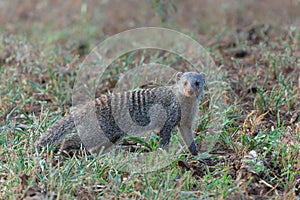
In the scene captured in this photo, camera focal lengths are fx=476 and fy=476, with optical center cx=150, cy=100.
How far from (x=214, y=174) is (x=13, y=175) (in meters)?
1.58

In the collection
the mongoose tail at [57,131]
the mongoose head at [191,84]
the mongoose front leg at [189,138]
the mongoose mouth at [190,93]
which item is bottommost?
the mongoose front leg at [189,138]

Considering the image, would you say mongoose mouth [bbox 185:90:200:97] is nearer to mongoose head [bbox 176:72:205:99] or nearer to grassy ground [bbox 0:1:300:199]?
mongoose head [bbox 176:72:205:99]

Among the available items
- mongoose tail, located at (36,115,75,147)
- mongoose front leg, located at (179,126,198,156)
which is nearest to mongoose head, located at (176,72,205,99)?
mongoose front leg, located at (179,126,198,156)

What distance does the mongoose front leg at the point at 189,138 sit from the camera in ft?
14.0

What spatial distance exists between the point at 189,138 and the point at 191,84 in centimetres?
52

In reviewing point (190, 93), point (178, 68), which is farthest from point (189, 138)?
point (178, 68)

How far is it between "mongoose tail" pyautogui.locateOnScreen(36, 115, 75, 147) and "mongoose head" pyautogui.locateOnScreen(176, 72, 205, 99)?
42.1 inches

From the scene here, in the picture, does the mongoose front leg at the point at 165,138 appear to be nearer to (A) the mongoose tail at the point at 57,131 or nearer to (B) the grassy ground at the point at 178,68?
(B) the grassy ground at the point at 178,68

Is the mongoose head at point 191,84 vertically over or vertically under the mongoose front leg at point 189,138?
over

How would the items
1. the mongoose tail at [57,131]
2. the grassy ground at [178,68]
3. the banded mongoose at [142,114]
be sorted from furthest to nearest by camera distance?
the banded mongoose at [142,114], the mongoose tail at [57,131], the grassy ground at [178,68]

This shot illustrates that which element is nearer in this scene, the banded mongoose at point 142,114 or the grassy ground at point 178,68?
the grassy ground at point 178,68

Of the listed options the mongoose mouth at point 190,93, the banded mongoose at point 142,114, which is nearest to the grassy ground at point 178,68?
the banded mongoose at point 142,114

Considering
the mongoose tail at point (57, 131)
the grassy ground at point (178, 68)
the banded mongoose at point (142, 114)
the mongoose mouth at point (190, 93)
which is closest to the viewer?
the grassy ground at point (178, 68)

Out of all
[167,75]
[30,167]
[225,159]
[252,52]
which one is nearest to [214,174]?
[225,159]
